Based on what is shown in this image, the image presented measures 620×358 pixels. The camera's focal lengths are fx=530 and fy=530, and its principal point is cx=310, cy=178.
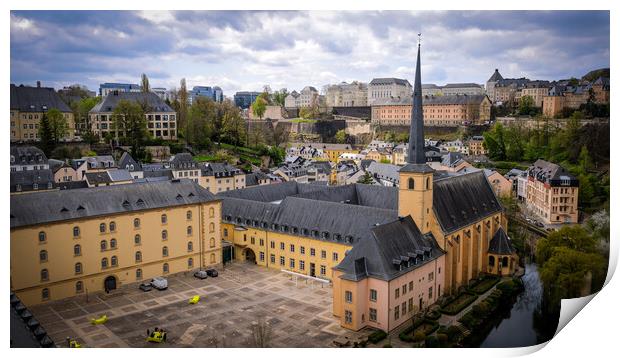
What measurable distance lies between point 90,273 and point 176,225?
19.9ft

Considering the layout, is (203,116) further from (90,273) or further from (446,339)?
(446,339)

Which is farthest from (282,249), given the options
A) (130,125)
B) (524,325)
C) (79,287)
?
(130,125)

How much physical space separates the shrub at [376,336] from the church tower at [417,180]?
7065mm

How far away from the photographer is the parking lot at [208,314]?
981 inches

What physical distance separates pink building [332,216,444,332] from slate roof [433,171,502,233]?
3992 millimetres

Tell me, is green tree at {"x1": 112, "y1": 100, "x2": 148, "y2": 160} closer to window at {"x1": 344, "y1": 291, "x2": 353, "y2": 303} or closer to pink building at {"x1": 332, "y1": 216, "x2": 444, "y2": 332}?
pink building at {"x1": 332, "y1": 216, "x2": 444, "y2": 332}

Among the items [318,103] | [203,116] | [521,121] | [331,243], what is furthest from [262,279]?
[318,103]

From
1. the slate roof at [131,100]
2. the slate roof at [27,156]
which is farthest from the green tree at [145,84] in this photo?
the slate roof at [27,156]

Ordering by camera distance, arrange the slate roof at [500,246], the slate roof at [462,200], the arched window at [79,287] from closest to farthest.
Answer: the arched window at [79,287]
the slate roof at [462,200]
the slate roof at [500,246]

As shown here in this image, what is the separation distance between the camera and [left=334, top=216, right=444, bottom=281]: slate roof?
25.9m

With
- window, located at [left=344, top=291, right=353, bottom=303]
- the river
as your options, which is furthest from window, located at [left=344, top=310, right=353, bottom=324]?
the river

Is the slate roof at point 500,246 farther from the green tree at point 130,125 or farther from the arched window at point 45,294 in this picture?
the green tree at point 130,125

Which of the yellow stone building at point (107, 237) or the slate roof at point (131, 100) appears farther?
the slate roof at point (131, 100)

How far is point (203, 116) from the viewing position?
253ft
